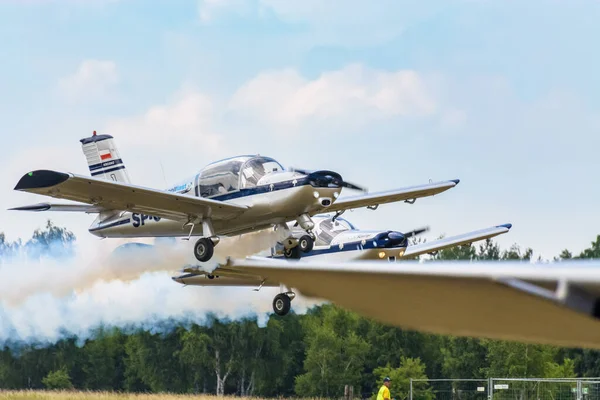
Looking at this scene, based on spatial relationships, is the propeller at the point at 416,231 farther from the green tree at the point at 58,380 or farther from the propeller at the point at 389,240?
the green tree at the point at 58,380

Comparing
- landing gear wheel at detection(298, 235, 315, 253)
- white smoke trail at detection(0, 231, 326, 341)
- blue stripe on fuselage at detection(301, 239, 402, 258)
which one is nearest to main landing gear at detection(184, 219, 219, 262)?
landing gear wheel at detection(298, 235, 315, 253)

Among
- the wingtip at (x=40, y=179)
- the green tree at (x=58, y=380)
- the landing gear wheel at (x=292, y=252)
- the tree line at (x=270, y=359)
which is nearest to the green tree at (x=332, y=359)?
the tree line at (x=270, y=359)

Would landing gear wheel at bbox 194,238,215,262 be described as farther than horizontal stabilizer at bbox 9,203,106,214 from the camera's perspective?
No

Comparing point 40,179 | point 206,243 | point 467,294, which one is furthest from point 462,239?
point 467,294

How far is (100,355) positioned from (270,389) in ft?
31.8

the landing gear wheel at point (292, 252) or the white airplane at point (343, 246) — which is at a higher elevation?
the white airplane at point (343, 246)

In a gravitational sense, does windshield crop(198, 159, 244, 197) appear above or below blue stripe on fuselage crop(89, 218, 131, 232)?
above

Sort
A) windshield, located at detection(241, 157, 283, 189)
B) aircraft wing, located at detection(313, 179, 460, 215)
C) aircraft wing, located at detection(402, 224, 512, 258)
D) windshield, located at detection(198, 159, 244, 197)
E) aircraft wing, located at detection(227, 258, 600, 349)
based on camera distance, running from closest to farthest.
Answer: aircraft wing, located at detection(227, 258, 600, 349) → windshield, located at detection(241, 157, 283, 189) → windshield, located at detection(198, 159, 244, 197) → aircraft wing, located at detection(313, 179, 460, 215) → aircraft wing, located at detection(402, 224, 512, 258)

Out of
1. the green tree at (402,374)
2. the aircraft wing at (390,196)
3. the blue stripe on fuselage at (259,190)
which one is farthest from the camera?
the green tree at (402,374)

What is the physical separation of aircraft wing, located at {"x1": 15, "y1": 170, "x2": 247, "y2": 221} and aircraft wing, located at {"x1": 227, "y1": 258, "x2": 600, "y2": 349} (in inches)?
973

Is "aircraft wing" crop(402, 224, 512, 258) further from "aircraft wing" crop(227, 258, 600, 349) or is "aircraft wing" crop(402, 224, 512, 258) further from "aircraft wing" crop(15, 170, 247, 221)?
"aircraft wing" crop(227, 258, 600, 349)

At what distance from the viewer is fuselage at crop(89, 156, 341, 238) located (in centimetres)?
2567

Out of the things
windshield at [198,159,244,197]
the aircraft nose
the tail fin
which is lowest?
the aircraft nose

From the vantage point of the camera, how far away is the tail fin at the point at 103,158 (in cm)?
3425
